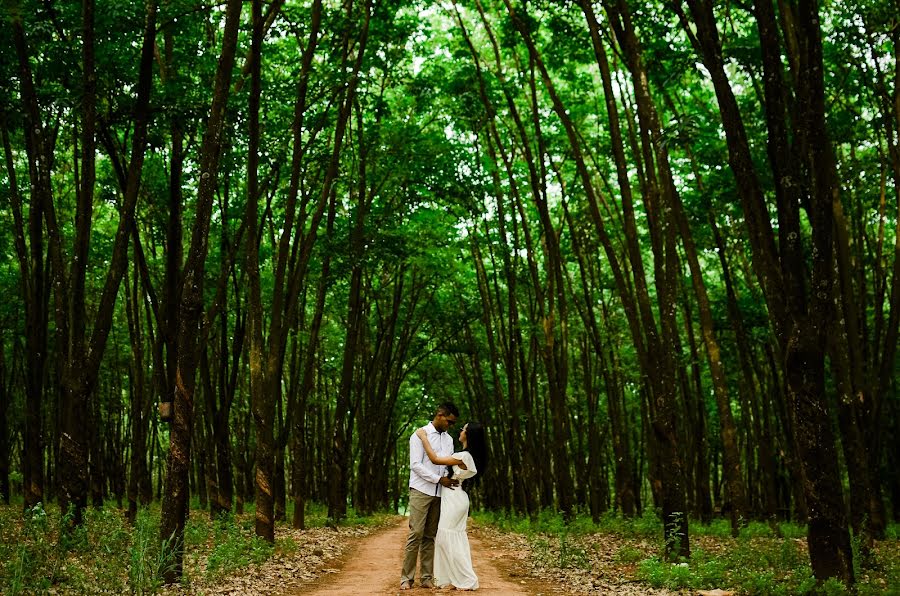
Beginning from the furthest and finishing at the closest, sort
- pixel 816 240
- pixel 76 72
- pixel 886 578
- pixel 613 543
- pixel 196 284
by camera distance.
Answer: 1. pixel 613 543
2. pixel 76 72
3. pixel 886 578
4. pixel 196 284
5. pixel 816 240

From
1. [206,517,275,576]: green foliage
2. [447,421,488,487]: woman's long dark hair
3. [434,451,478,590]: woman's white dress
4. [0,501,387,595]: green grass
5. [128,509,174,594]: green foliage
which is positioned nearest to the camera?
[128,509,174,594]: green foliage

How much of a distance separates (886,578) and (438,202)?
495 inches

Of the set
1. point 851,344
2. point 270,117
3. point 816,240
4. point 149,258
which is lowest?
point 851,344

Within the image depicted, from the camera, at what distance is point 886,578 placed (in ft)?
28.1

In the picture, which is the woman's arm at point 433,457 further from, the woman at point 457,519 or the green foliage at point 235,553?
the green foliage at point 235,553

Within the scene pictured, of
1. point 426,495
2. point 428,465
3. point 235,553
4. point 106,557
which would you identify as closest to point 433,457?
point 428,465

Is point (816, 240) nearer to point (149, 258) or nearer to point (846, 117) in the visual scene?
point (846, 117)

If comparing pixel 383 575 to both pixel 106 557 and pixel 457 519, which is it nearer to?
pixel 457 519

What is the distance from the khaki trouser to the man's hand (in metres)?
0.19

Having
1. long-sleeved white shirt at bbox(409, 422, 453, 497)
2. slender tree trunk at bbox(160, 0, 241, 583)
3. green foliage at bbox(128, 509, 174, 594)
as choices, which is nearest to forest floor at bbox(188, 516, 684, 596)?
green foliage at bbox(128, 509, 174, 594)

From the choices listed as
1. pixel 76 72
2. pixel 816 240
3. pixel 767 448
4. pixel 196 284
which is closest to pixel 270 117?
pixel 76 72

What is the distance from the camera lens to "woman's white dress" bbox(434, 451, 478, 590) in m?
→ 7.82

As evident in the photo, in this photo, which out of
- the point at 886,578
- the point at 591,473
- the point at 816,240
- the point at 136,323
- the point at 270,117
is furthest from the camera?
the point at 591,473

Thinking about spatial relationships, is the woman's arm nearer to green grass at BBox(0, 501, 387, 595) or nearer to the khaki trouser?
the khaki trouser
